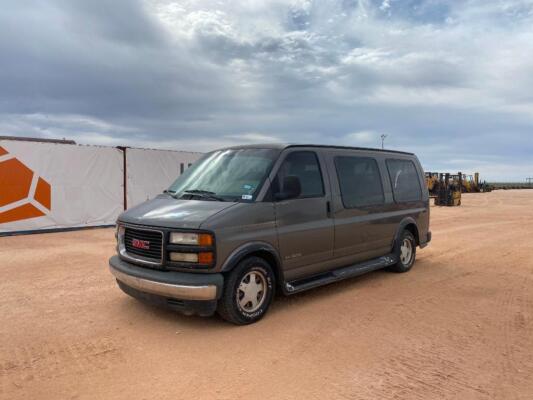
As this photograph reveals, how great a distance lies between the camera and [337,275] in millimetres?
6051

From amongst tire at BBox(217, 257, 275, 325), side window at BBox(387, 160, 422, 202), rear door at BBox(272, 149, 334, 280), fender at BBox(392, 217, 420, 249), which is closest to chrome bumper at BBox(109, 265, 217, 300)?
tire at BBox(217, 257, 275, 325)

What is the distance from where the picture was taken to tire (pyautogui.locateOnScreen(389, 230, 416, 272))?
745 cm

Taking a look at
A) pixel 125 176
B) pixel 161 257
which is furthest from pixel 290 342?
pixel 125 176

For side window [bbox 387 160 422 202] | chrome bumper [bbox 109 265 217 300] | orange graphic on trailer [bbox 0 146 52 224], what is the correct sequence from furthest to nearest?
1. orange graphic on trailer [bbox 0 146 52 224]
2. side window [bbox 387 160 422 202]
3. chrome bumper [bbox 109 265 217 300]

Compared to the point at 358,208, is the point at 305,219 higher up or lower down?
lower down


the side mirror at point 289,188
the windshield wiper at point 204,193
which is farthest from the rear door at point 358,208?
the windshield wiper at point 204,193

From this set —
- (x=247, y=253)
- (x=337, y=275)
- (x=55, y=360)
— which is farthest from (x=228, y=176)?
(x=55, y=360)

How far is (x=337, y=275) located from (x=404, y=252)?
227 centimetres

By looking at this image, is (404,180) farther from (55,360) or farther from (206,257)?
(55,360)

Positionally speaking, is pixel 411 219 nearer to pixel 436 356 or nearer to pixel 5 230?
pixel 436 356

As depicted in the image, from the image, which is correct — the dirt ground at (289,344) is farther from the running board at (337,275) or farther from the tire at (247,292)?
the running board at (337,275)

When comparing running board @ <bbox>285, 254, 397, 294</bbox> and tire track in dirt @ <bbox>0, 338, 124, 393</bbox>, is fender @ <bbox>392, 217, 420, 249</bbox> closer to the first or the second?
running board @ <bbox>285, 254, 397, 294</bbox>

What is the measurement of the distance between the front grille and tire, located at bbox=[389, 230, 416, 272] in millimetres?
4330

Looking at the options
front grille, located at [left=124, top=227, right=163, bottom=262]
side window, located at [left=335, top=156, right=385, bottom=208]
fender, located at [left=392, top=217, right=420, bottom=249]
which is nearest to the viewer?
front grille, located at [left=124, top=227, right=163, bottom=262]
